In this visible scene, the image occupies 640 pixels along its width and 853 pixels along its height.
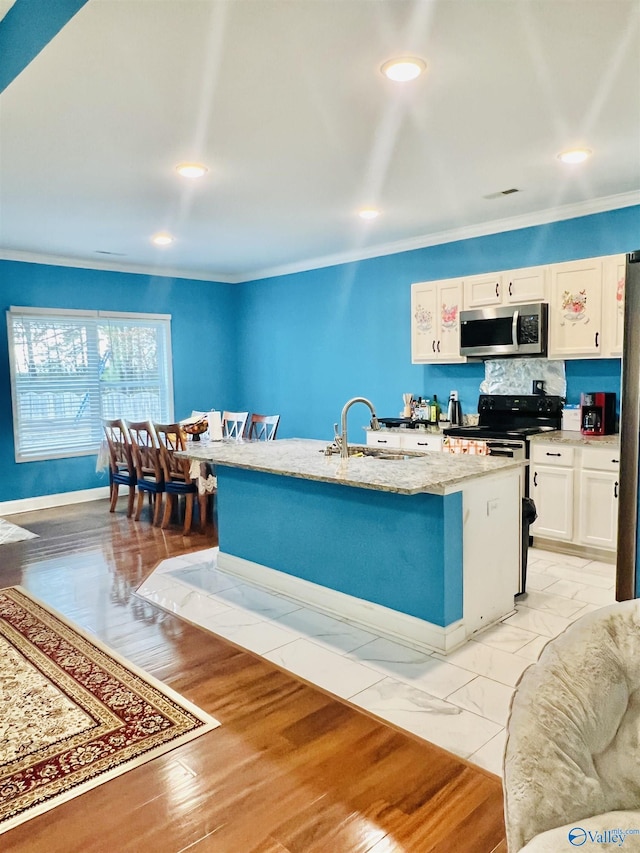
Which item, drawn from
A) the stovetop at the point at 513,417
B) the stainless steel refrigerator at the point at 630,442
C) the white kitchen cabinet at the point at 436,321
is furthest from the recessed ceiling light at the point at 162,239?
the stainless steel refrigerator at the point at 630,442

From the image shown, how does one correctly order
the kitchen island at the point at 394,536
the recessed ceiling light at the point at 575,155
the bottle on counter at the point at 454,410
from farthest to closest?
the bottle on counter at the point at 454,410, the recessed ceiling light at the point at 575,155, the kitchen island at the point at 394,536

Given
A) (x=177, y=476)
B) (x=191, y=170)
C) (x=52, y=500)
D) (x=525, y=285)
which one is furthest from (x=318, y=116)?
(x=52, y=500)

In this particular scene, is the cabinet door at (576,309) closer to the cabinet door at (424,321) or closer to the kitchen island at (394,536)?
the cabinet door at (424,321)

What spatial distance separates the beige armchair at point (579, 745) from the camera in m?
1.05

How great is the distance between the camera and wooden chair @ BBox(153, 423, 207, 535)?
517 centimetres

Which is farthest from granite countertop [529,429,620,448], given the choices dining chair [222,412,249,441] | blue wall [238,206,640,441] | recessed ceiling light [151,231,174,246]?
recessed ceiling light [151,231,174,246]

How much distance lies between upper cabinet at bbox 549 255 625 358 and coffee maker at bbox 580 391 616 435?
0.33 metres

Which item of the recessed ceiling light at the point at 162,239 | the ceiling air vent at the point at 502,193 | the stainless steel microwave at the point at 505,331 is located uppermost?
the recessed ceiling light at the point at 162,239

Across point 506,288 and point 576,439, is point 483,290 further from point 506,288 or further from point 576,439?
point 576,439

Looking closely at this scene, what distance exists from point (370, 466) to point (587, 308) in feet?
7.73

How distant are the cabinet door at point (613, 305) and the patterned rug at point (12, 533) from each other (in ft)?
15.9

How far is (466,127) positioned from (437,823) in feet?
9.96

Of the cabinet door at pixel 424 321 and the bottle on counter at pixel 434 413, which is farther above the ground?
the cabinet door at pixel 424 321

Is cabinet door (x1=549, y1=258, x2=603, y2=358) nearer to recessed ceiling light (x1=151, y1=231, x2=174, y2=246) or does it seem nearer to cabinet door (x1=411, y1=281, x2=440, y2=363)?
cabinet door (x1=411, y1=281, x2=440, y2=363)
